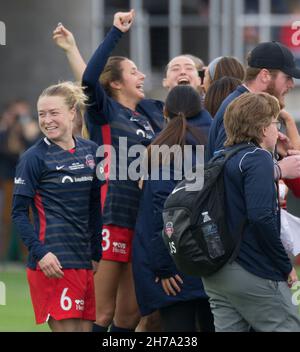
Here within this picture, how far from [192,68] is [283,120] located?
1.25m

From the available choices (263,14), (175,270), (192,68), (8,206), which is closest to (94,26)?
(263,14)

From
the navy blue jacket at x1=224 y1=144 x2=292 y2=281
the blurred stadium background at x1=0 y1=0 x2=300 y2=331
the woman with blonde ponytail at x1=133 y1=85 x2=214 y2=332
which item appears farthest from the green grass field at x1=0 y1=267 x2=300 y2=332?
the blurred stadium background at x1=0 y1=0 x2=300 y2=331

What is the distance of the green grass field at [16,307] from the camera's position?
10.6 meters

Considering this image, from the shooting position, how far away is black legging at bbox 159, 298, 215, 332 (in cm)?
734

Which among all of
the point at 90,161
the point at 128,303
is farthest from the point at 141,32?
the point at 90,161

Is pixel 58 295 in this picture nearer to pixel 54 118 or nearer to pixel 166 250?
pixel 166 250

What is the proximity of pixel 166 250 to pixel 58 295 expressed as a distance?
707 millimetres

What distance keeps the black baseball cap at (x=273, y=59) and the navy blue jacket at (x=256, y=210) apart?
40.0 inches

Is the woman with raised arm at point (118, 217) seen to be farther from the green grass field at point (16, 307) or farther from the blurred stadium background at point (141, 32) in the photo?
the blurred stadium background at point (141, 32)

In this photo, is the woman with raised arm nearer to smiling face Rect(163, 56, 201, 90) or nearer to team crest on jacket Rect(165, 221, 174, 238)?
smiling face Rect(163, 56, 201, 90)

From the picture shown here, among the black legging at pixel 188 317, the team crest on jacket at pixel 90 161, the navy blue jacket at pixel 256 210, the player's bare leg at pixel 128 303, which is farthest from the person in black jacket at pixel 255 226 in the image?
the player's bare leg at pixel 128 303

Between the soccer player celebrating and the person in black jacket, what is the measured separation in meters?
1.06
